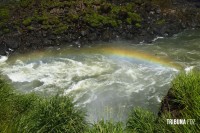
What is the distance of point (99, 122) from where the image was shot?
35.3ft

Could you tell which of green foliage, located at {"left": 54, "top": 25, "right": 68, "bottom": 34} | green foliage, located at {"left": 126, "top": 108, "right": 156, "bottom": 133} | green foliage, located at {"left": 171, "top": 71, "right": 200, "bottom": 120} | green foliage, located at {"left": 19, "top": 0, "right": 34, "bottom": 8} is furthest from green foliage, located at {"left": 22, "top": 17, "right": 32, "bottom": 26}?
green foliage, located at {"left": 171, "top": 71, "right": 200, "bottom": 120}

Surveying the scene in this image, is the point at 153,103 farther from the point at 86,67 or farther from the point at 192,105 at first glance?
Answer: the point at 192,105

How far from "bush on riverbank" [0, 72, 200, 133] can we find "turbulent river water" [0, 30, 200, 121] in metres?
4.47

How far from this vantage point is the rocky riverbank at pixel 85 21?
2995 centimetres

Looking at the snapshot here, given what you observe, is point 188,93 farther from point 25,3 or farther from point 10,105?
point 25,3

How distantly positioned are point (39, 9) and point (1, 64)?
30.1ft

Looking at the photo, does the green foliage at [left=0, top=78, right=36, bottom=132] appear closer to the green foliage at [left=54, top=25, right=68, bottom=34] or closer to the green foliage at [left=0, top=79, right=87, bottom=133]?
the green foliage at [left=0, top=79, right=87, bottom=133]

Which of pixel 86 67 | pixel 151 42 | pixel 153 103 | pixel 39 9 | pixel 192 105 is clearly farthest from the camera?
pixel 39 9

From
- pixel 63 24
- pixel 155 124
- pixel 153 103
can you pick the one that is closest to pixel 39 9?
pixel 63 24

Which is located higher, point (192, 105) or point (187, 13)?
point (192, 105)

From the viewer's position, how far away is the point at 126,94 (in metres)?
20.5

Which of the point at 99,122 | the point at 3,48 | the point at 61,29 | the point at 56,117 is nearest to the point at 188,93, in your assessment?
the point at 99,122

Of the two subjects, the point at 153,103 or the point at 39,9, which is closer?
the point at 153,103

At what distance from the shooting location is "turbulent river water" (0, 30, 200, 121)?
19859 mm
